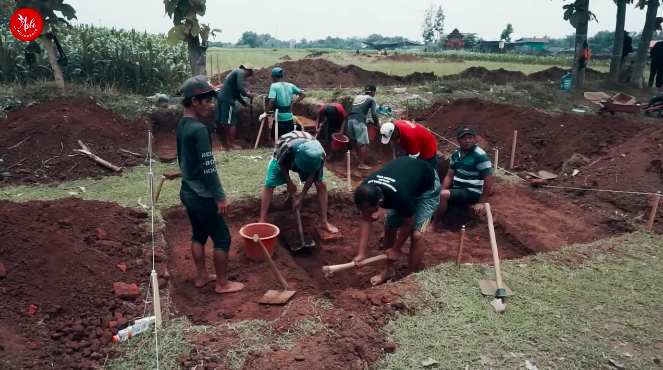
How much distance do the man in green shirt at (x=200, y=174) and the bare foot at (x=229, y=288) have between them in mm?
185

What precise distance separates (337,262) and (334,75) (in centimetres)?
1409

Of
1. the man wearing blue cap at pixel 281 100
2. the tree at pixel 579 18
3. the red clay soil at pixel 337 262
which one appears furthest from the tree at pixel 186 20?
the tree at pixel 579 18

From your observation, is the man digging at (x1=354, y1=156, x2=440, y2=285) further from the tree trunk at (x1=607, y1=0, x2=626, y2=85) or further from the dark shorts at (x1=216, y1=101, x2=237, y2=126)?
the tree trunk at (x1=607, y1=0, x2=626, y2=85)

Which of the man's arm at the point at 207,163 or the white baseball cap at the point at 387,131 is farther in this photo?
the white baseball cap at the point at 387,131

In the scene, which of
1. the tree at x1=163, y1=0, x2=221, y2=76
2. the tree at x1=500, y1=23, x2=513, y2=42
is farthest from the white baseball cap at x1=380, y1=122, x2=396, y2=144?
the tree at x1=500, y1=23, x2=513, y2=42

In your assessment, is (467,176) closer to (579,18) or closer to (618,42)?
(579,18)

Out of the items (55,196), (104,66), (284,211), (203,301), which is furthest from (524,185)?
(104,66)

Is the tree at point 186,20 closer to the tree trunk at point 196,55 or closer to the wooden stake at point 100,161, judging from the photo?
the tree trunk at point 196,55

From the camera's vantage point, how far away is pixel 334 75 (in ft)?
Answer: 61.1

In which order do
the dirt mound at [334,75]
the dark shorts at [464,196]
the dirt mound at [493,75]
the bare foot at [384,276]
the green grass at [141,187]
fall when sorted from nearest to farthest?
the bare foot at [384,276]
the dark shorts at [464,196]
the green grass at [141,187]
the dirt mound at [493,75]
the dirt mound at [334,75]

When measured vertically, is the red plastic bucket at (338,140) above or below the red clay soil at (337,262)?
above

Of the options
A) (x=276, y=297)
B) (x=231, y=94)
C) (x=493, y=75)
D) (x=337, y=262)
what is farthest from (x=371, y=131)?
(x=493, y=75)

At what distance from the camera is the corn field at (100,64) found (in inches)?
468

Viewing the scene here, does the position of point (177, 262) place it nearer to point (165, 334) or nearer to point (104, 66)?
point (165, 334)
